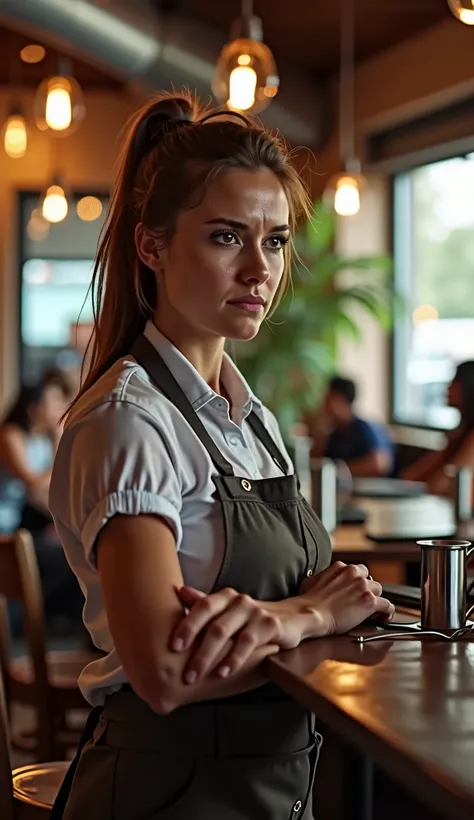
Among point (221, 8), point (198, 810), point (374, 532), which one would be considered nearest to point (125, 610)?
point (198, 810)

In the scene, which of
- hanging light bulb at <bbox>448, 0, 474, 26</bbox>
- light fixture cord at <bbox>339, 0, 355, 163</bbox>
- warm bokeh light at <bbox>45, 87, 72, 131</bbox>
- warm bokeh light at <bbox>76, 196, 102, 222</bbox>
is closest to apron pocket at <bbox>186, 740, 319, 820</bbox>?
hanging light bulb at <bbox>448, 0, 474, 26</bbox>

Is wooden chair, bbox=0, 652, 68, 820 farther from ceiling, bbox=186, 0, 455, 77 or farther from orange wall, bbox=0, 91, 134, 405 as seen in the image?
orange wall, bbox=0, 91, 134, 405

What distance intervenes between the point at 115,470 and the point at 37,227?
24.6ft

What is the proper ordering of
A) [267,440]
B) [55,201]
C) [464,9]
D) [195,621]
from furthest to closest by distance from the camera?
1. [55,201]
2. [464,9]
3. [267,440]
4. [195,621]

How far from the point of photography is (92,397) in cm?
161

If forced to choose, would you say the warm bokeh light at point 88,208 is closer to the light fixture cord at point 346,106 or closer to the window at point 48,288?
the window at point 48,288

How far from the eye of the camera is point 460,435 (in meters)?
5.14

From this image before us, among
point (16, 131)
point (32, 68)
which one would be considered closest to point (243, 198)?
point (16, 131)

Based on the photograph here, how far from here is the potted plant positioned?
314 inches

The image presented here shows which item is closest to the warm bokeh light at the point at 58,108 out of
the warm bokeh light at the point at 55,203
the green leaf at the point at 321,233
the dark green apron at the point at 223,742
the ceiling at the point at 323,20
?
the warm bokeh light at the point at 55,203

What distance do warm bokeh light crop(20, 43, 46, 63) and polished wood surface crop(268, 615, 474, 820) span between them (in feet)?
24.2

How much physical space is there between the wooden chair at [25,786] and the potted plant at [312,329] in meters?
5.69

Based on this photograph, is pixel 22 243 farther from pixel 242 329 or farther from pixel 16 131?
pixel 242 329

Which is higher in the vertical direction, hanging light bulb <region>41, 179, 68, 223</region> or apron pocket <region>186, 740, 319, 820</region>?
hanging light bulb <region>41, 179, 68, 223</region>
